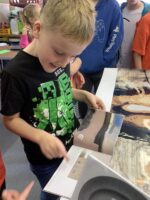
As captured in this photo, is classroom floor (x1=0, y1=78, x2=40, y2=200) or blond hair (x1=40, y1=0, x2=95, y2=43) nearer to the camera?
blond hair (x1=40, y1=0, x2=95, y2=43)

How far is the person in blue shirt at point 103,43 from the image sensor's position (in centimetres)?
150

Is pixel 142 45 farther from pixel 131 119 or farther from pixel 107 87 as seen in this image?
pixel 131 119

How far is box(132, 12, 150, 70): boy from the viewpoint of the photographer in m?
1.42

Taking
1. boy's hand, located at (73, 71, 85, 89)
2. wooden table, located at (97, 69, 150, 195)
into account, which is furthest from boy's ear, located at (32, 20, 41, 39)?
boy's hand, located at (73, 71, 85, 89)

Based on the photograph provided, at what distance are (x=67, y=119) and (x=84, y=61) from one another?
78 centimetres

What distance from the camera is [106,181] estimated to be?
0.48 m

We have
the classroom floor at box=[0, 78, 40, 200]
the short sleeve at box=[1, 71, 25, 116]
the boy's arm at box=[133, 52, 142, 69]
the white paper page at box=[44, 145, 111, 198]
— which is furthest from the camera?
the boy's arm at box=[133, 52, 142, 69]

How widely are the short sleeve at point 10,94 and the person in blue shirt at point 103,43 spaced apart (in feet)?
2.52

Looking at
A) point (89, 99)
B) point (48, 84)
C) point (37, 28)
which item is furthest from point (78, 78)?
point (37, 28)

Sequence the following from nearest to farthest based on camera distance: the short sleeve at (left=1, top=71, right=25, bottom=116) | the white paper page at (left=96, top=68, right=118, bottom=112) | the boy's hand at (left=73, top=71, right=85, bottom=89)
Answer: the short sleeve at (left=1, top=71, right=25, bottom=116), the white paper page at (left=96, top=68, right=118, bottom=112), the boy's hand at (left=73, top=71, right=85, bottom=89)

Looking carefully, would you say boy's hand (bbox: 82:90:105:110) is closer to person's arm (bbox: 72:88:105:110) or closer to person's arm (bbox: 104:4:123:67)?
person's arm (bbox: 72:88:105:110)

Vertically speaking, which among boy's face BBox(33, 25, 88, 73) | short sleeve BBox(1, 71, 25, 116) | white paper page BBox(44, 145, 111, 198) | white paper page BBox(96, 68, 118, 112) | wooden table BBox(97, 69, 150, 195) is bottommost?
white paper page BBox(96, 68, 118, 112)

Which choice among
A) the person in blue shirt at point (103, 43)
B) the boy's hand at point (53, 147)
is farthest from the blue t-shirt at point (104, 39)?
the boy's hand at point (53, 147)

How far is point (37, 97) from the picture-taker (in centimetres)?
76
